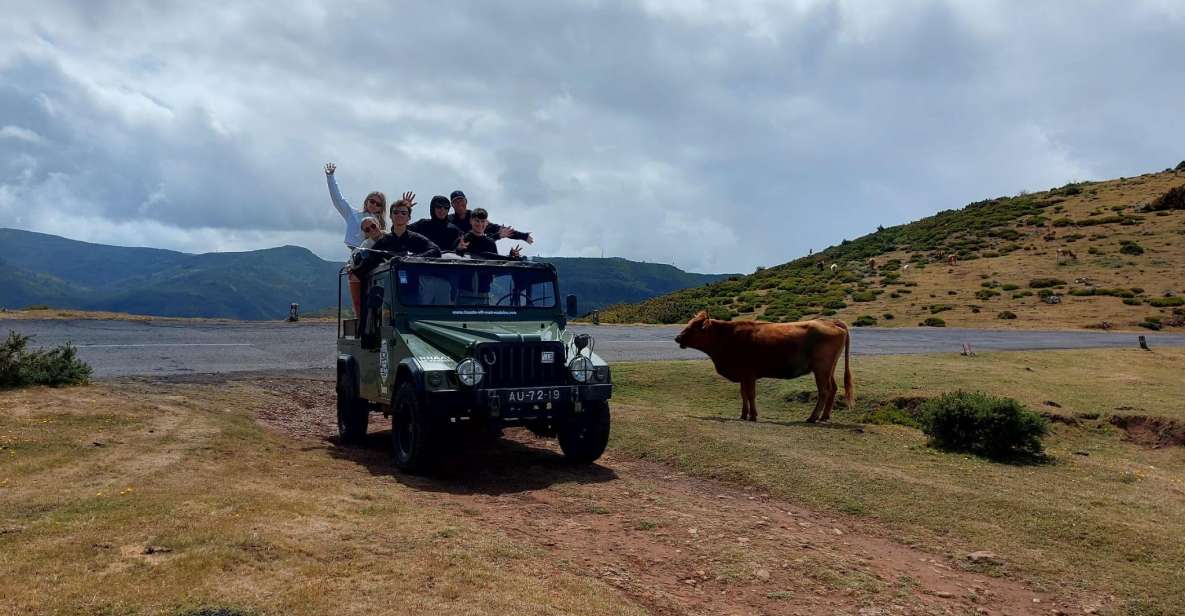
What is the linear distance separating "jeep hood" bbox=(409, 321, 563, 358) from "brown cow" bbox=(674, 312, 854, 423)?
4404 millimetres

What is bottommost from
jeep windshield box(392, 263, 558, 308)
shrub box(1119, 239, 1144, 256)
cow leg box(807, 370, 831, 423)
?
cow leg box(807, 370, 831, 423)

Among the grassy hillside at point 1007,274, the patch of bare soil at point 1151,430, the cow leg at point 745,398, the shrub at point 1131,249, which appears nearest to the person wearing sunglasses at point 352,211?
the cow leg at point 745,398

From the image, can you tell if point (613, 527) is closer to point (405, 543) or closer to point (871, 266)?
point (405, 543)

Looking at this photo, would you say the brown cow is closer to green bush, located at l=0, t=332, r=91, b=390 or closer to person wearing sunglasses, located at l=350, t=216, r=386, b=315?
person wearing sunglasses, located at l=350, t=216, r=386, b=315

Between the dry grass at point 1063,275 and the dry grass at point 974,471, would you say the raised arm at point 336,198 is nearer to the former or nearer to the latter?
the dry grass at point 974,471

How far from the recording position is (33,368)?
11.5 metres

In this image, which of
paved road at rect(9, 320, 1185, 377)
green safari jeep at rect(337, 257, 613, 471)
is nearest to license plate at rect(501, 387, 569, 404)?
green safari jeep at rect(337, 257, 613, 471)

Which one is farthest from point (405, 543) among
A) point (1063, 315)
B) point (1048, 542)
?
point (1063, 315)

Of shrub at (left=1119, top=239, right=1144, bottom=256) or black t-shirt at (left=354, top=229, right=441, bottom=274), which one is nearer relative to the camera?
black t-shirt at (left=354, top=229, right=441, bottom=274)

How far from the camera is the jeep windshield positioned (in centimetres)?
962

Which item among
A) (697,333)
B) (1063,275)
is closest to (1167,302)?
(1063,275)

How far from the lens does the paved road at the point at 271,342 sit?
1823 centimetres

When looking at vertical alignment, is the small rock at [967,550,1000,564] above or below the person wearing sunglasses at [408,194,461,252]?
below

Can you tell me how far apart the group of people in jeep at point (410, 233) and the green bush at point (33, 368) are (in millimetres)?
4535
